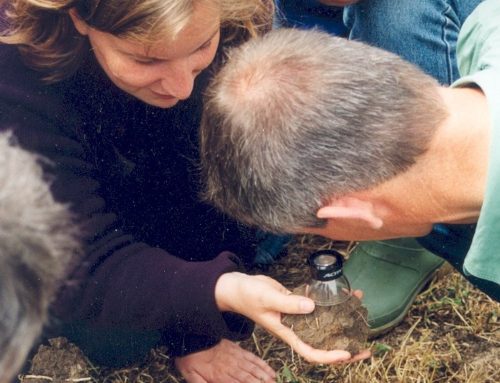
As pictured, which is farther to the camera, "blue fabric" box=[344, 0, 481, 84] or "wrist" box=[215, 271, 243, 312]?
"blue fabric" box=[344, 0, 481, 84]

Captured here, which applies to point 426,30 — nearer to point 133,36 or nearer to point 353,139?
point 353,139

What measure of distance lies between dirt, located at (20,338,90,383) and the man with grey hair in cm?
97

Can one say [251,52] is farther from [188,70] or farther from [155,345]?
[155,345]

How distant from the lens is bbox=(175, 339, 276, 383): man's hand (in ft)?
7.52

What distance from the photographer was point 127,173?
2.21m

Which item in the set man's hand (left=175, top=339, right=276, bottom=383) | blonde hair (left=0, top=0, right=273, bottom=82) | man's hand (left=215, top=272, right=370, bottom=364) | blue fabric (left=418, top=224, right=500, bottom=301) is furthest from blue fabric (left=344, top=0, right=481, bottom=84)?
man's hand (left=175, top=339, right=276, bottom=383)

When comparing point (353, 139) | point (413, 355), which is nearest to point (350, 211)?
point (353, 139)

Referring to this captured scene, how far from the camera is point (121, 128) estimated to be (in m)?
2.15

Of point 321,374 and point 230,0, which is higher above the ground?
point 230,0

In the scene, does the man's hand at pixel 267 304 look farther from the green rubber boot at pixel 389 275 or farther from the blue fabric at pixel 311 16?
the blue fabric at pixel 311 16

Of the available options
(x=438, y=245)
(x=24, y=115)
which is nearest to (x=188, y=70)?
(x=24, y=115)

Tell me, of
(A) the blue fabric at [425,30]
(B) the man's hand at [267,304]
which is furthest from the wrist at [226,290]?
(A) the blue fabric at [425,30]

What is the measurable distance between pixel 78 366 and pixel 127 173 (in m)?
0.62

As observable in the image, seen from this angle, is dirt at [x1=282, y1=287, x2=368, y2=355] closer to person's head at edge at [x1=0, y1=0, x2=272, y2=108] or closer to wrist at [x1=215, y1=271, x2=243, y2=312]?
wrist at [x1=215, y1=271, x2=243, y2=312]
